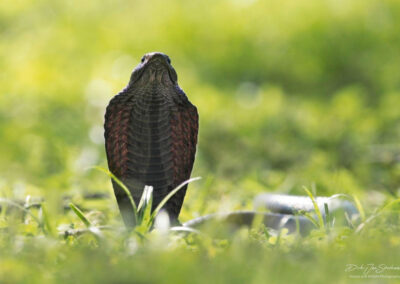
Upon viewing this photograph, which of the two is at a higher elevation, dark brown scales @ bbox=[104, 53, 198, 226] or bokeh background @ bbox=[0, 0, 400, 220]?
bokeh background @ bbox=[0, 0, 400, 220]

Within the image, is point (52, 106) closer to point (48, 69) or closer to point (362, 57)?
point (48, 69)

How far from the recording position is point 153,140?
346 cm

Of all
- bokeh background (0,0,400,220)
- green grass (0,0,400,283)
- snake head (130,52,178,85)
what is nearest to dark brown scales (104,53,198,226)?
snake head (130,52,178,85)

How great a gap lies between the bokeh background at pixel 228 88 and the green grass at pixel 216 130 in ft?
0.11

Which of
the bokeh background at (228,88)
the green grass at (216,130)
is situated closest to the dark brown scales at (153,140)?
the green grass at (216,130)

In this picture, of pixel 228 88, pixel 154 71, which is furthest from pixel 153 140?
pixel 228 88

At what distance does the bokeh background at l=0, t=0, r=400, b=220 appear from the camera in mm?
6297

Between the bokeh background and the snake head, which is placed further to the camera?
the bokeh background

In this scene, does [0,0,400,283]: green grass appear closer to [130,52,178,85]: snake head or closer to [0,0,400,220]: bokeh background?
[0,0,400,220]: bokeh background

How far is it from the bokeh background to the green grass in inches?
1.3

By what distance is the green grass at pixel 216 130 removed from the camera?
2.42m

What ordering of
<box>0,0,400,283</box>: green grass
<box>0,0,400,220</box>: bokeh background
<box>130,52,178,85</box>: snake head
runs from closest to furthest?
1. <box>0,0,400,283</box>: green grass
2. <box>130,52,178,85</box>: snake head
3. <box>0,0,400,220</box>: bokeh background

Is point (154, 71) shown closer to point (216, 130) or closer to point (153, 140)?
point (153, 140)

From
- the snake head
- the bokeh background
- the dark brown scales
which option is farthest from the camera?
the bokeh background
